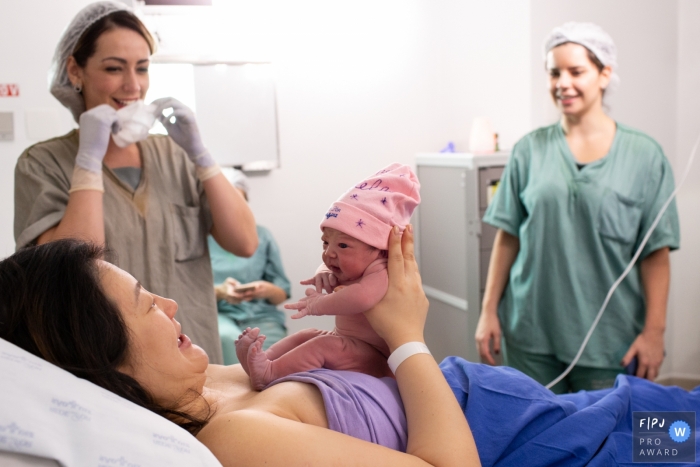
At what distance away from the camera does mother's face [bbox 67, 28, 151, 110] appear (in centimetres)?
155

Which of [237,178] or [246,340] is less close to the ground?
[237,178]

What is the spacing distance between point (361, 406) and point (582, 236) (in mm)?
1123

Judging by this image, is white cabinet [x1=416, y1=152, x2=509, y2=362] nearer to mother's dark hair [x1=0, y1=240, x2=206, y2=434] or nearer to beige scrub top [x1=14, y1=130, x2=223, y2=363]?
beige scrub top [x1=14, y1=130, x2=223, y2=363]

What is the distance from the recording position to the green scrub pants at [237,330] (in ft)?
8.14

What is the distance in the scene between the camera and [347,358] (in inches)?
46.7

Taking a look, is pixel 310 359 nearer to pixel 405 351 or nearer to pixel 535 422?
pixel 405 351

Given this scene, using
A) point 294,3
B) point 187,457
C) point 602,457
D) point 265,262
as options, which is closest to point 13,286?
point 187,457

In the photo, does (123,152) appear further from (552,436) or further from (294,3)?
(294,3)

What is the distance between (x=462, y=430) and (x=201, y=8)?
7.50 ft

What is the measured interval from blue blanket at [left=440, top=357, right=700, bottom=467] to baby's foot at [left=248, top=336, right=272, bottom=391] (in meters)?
0.34

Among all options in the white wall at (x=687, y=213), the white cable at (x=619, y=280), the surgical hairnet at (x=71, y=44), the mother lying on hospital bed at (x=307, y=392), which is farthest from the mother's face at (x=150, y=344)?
the white wall at (x=687, y=213)

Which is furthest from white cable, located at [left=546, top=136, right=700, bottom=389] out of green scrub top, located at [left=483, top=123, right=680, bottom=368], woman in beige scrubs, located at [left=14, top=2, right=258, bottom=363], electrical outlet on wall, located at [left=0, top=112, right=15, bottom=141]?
electrical outlet on wall, located at [left=0, top=112, right=15, bottom=141]

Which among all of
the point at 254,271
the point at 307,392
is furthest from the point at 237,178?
the point at 307,392

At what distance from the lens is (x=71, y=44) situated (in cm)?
157
